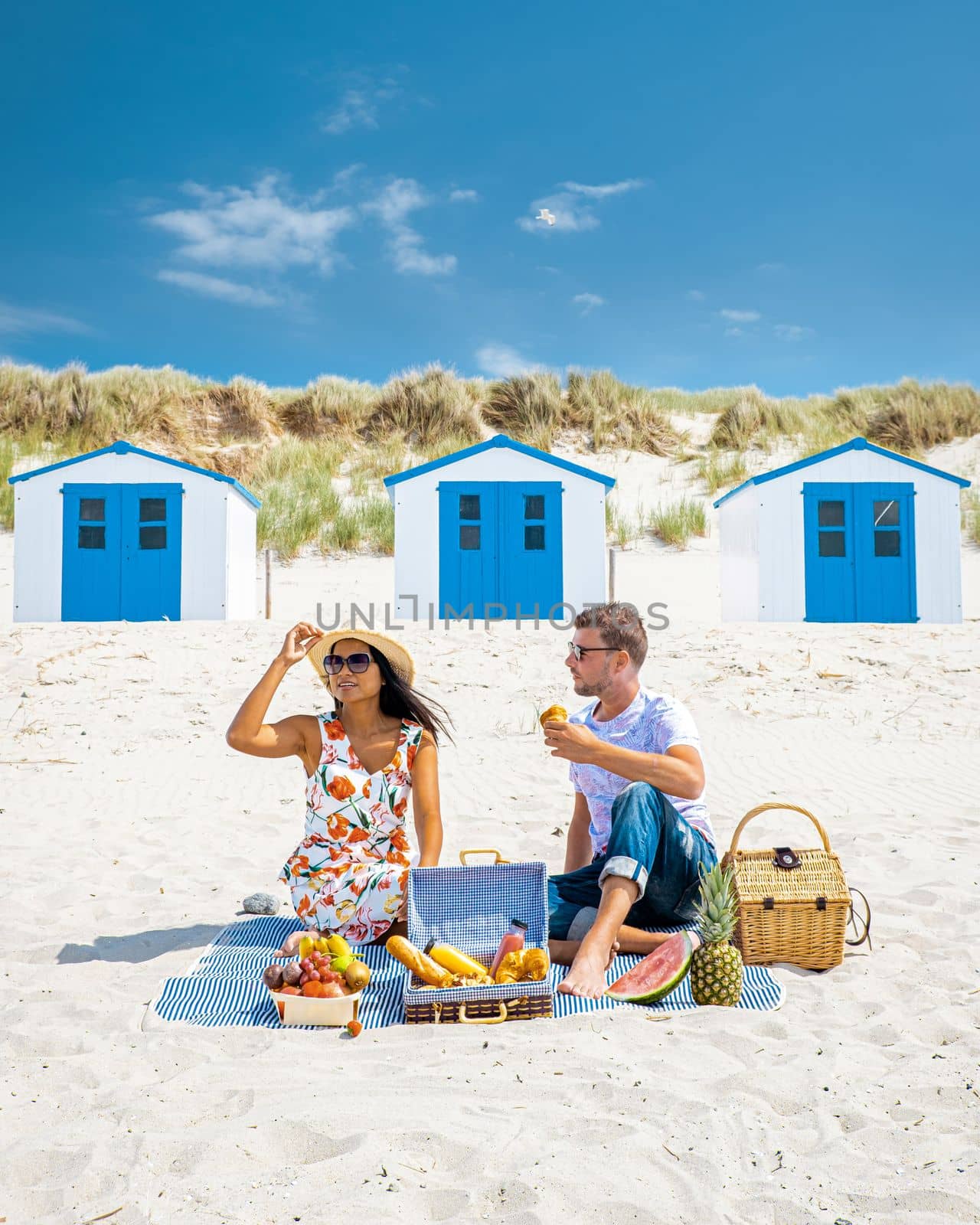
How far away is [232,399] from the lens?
25.7 m

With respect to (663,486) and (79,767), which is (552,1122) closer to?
(79,767)

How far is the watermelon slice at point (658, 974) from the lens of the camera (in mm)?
3426

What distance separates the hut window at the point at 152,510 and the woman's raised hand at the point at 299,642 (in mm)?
10644

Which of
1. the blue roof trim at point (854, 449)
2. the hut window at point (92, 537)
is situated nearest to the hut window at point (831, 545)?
the blue roof trim at point (854, 449)

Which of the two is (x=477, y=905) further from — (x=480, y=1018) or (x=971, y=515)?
(x=971, y=515)

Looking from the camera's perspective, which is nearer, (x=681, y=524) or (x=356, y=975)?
(x=356, y=975)

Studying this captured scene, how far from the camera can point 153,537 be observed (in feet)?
46.1

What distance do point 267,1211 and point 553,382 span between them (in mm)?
24996

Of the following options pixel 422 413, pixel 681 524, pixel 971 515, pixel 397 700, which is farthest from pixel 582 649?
pixel 422 413

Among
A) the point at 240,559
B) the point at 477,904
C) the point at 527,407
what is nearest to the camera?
the point at 477,904

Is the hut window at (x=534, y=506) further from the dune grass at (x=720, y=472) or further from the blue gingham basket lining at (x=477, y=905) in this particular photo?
→ the blue gingham basket lining at (x=477, y=905)

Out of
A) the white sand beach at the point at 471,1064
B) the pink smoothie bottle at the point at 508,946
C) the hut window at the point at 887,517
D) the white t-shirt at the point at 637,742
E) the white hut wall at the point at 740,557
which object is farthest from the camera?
the white hut wall at the point at 740,557

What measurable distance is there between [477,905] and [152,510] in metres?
11.5

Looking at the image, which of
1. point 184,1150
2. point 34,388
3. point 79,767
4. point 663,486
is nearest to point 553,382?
point 663,486
